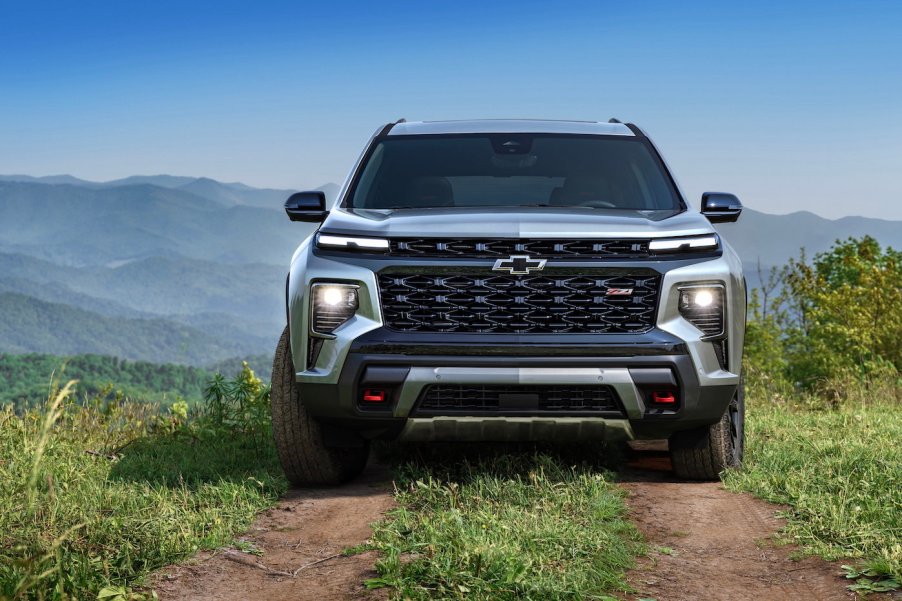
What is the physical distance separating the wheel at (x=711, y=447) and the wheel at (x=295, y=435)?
168cm

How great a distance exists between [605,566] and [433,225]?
1794 millimetres

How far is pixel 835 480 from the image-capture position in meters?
5.00

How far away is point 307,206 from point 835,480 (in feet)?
10.3

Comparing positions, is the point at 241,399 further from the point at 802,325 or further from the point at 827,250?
the point at 827,250

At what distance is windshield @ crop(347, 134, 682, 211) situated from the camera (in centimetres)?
579

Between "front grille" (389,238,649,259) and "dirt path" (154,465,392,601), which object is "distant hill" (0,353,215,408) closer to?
"dirt path" (154,465,392,601)

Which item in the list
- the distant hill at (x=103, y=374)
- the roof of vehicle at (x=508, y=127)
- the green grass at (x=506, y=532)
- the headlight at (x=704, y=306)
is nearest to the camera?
the green grass at (x=506, y=532)

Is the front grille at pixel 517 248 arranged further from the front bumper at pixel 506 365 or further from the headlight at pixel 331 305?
the headlight at pixel 331 305

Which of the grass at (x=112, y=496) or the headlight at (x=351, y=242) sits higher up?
the headlight at (x=351, y=242)

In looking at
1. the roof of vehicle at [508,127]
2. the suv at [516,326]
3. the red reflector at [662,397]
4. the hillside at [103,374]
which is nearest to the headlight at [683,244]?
the suv at [516,326]

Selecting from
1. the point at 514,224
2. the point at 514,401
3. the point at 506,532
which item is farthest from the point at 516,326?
the point at 506,532

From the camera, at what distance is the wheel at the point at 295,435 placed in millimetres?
4973

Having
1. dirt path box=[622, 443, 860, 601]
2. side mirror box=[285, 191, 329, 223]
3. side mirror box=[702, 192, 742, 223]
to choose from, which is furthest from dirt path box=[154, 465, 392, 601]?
side mirror box=[702, 192, 742, 223]

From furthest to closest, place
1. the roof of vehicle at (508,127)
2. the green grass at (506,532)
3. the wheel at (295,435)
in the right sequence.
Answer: the roof of vehicle at (508,127)
the wheel at (295,435)
the green grass at (506,532)
